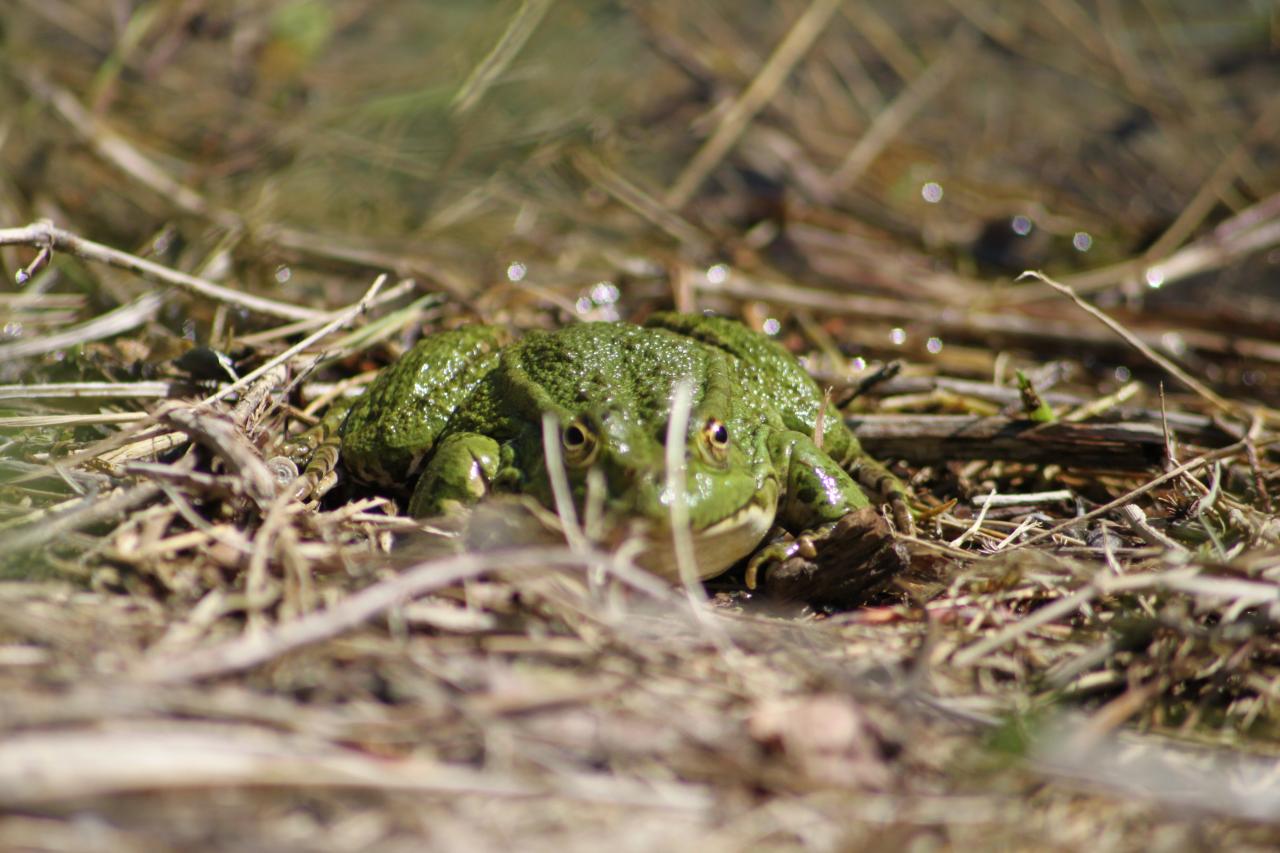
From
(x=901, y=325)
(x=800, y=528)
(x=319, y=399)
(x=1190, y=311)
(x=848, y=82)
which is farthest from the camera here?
(x=848, y=82)

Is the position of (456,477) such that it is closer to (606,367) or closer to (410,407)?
(410,407)

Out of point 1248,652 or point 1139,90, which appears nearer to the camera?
point 1248,652

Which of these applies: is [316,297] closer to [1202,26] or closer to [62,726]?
[62,726]

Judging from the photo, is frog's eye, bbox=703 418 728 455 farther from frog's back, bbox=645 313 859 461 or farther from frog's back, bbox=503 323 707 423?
frog's back, bbox=645 313 859 461

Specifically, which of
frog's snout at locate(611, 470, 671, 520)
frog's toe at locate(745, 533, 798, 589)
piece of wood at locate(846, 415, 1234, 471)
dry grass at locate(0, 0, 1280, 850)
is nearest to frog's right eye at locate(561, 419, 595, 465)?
frog's snout at locate(611, 470, 671, 520)

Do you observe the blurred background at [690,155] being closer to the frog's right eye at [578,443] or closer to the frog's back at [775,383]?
the frog's back at [775,383]

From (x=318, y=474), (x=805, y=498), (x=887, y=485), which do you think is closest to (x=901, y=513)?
(x=887, y=485)

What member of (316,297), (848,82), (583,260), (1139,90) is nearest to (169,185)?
(316,297)
